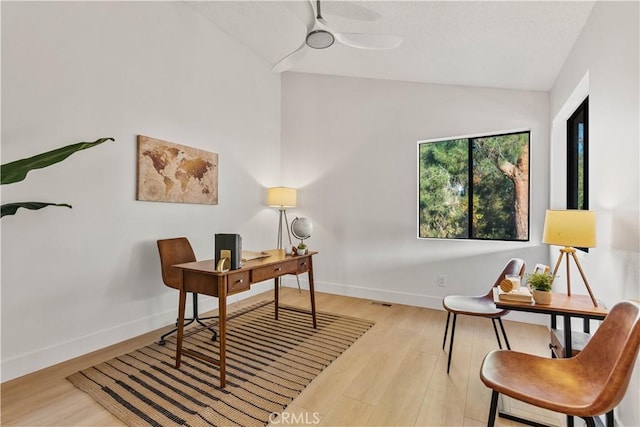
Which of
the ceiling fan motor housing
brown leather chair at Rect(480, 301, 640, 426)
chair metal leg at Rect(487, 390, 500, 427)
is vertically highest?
the ceiling fan motor housing

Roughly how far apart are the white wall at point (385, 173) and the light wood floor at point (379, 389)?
2.82 feet

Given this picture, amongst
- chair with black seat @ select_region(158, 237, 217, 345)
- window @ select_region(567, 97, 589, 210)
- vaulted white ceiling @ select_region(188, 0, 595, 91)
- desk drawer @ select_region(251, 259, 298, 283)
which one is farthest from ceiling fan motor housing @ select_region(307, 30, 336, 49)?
chair with black seat @ select_region(158, 237, 217, 345)

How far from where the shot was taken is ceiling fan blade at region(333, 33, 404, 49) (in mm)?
2316

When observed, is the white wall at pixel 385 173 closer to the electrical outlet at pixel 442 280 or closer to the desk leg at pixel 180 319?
the electrical outlet at pixel 442 280

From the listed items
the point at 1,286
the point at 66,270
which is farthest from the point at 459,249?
the point at 1,286

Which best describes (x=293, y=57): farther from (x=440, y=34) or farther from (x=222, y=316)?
(x=222, y=316)

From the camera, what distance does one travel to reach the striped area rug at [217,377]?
182 cm

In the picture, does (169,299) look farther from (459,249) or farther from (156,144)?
(459,249)

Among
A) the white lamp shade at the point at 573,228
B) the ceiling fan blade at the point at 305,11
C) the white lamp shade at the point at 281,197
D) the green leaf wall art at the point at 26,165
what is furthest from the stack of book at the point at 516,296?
the white lamp shade at the point at 281,197

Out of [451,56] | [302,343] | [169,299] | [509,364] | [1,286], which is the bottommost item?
[302,343]

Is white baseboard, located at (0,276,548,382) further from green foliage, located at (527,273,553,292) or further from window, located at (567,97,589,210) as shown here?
green foliage, located at (527,273,553,292)

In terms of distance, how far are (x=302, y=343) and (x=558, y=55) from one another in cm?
327

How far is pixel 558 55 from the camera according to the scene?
260 centimetres

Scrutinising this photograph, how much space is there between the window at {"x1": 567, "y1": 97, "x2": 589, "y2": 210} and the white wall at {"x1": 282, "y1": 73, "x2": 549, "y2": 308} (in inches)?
9.4
